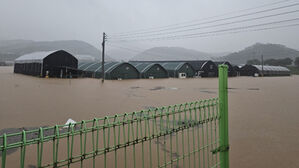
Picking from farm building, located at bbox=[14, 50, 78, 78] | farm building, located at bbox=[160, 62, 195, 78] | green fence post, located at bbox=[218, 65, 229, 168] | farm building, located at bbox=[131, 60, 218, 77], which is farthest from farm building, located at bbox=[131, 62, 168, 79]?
green fence post, located at bbox=[218, 65, 229, 168]

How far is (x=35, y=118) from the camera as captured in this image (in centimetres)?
550

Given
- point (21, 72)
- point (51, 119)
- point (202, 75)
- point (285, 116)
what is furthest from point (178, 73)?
point (51, 119)

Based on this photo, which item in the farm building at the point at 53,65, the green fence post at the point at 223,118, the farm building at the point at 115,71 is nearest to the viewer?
the green fence post at the point at 223,118

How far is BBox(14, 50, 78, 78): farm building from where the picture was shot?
19.7m

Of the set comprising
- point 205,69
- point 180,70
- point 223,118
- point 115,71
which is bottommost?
point 223,118

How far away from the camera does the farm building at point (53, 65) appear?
1966cm

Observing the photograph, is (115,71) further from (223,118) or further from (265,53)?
(265,53)

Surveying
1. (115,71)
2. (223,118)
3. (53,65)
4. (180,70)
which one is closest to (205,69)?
(180,70)

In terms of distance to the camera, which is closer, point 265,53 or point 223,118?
point 223,118

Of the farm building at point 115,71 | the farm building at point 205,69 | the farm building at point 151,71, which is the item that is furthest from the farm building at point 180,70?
the farm building at point 115,71

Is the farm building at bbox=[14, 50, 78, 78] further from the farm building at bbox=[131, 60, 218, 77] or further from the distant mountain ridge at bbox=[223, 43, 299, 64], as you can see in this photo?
the distant mountain ridge at bbox=[223, 43, 299, 64]

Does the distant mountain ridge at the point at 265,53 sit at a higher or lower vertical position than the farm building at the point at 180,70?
higher

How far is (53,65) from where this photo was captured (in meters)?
20.2

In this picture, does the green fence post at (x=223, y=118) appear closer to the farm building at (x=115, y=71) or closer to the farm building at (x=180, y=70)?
Result: the farm building at (x=115, y=71)
